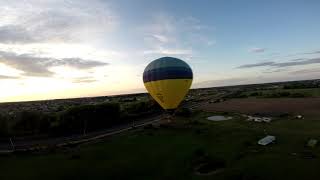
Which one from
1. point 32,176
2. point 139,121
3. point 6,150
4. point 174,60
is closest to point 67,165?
point 32,176

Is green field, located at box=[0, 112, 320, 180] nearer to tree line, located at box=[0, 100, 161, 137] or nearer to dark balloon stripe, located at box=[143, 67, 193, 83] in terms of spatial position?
dark balloon stripe, located at box=[143, 67, 193, 83]

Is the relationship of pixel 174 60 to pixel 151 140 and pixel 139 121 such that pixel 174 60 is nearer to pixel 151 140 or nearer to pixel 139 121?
pixel 151 140

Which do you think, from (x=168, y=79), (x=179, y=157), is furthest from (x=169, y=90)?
(x=179, y=157)

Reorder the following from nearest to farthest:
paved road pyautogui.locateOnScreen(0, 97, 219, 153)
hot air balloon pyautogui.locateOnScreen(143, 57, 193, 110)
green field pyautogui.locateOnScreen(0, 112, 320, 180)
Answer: green field pyautogui.locateOnScreen(0, 112, 320, 180), hot air balloon pyautogui.locateOnScreen(143, 57, 193, 110), paved road pyautogui.locateOnScreen(0, 97, 219, 153)

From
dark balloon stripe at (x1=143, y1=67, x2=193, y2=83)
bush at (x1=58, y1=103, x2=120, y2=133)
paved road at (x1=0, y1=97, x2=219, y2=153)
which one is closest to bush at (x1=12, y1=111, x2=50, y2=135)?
bush at (x1=58, y1=103, x2=120, y2=133)

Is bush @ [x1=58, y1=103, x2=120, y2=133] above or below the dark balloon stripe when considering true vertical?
below

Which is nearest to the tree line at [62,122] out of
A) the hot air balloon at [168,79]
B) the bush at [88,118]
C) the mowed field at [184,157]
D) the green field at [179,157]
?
the bush at [88,118]

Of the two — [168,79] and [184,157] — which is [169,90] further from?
[184,157]

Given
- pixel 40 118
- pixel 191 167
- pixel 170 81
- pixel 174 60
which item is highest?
pixel 174 60
